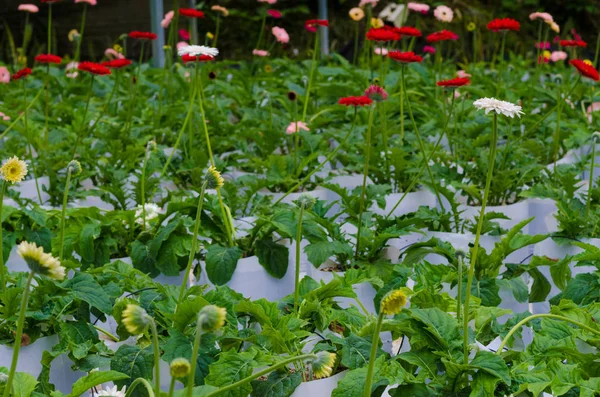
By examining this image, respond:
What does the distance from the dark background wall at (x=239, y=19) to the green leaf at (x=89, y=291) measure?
9.58ft

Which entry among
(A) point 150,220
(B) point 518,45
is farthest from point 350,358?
(B) point 518,45

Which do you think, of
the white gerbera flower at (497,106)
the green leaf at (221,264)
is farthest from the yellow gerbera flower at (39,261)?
the green leaf at (221,264)

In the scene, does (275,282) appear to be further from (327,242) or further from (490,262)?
(490,262)

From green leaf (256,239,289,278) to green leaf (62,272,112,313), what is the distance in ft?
1.55

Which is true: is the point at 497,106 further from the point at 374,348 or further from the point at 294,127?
the point at 294,127

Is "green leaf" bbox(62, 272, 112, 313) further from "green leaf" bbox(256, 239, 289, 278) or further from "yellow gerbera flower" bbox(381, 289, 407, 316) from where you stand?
"yellow gerbera flower" bbox(381, 289, 407, 316)

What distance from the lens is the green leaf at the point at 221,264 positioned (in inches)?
68.2

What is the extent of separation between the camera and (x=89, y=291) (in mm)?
1392

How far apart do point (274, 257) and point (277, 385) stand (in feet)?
2.08

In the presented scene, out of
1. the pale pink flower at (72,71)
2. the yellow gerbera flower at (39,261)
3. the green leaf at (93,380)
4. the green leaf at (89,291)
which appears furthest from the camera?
the pale pink flower at (72,71)

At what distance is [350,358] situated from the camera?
4.03 ft

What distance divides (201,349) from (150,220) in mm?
722

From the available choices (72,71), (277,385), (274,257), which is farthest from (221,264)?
(72,71)

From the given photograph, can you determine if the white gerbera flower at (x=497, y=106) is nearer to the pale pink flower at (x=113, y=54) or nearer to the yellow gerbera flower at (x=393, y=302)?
the yellow gerbera flower at (x=393, y=302)
